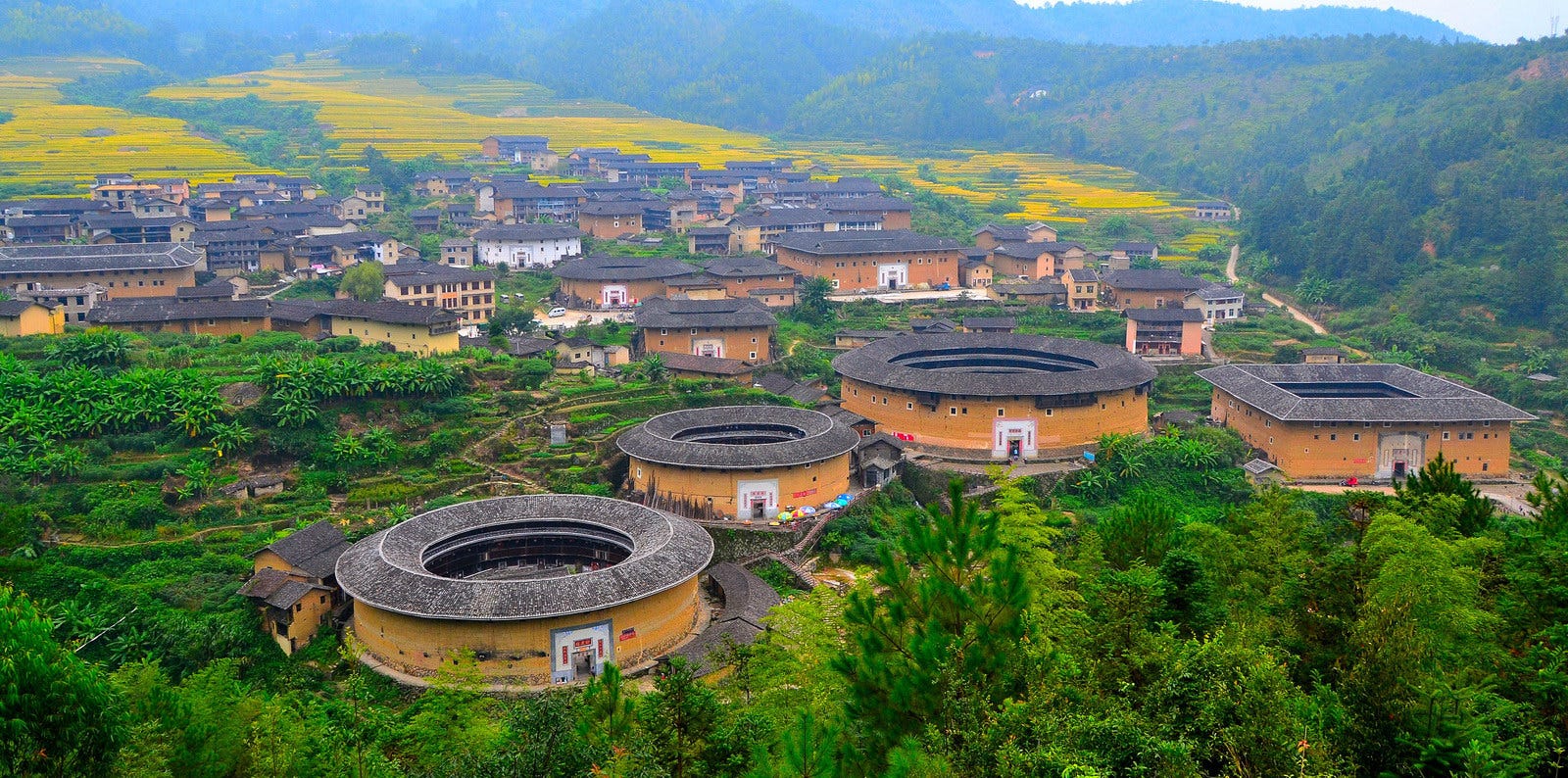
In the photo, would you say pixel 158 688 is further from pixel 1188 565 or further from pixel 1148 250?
pixel 1148 250

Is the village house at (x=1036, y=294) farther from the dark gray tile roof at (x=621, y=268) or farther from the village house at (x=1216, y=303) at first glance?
the dark gray tile roof at (x=621, y=268)

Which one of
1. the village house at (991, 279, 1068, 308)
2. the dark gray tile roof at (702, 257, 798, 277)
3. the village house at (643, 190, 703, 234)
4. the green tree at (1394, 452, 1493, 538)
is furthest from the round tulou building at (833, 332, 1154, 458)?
the village house at (643, 190, 703, 234)

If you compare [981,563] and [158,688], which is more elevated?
[981,563]

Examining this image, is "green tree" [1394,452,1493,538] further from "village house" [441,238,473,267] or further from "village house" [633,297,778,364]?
"village house" [441,238,473,267]

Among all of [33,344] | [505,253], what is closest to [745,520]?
[33,344]

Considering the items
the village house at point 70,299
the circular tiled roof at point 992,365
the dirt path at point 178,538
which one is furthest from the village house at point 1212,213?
the dirt path at point 178,538

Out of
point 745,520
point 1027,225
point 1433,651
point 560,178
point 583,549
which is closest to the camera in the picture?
point 1433,651

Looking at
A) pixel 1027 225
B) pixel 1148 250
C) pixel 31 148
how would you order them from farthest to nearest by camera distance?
pixel 31 148 → pixel 1027 225 → pixel 1148 250

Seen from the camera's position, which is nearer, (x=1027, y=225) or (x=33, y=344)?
(x=33, y=344)
